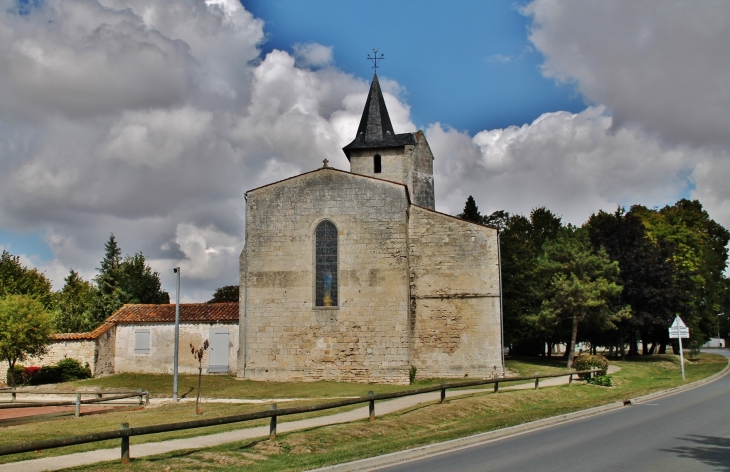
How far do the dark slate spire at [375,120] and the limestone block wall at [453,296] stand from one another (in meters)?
8.19

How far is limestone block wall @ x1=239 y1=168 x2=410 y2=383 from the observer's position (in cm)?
2748

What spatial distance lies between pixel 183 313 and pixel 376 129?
15464mm

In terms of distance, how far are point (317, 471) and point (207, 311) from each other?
22771 mm

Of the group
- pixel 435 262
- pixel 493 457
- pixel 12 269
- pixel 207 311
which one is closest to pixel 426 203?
pixel 435 262

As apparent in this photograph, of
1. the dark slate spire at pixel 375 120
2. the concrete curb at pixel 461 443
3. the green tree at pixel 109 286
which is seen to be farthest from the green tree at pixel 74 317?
the concrete curb at pixel 461 443

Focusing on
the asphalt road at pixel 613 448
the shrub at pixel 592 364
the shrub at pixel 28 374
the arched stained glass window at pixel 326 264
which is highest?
the arched stained glass window at pixel 326 264

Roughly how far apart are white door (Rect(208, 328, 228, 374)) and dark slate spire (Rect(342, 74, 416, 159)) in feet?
41.7

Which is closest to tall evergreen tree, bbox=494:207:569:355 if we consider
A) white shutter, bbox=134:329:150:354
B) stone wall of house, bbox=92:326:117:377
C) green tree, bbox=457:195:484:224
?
green tree, bbox=457:195:484:224

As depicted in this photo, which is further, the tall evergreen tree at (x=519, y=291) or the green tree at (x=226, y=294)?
the green tree at (x=226, y=294)

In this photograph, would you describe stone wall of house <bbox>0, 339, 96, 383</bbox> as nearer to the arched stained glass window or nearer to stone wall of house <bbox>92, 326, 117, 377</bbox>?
stone wall of house <bbox>92, 326, 117, 377</bbox>

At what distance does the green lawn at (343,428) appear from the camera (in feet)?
35.2

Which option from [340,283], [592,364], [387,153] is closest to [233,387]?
[340,283]

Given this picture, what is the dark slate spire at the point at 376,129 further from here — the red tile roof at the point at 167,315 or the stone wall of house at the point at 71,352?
the stone wall of house at the point at 71,352

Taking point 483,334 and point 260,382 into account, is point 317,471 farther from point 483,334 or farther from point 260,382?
point 483,334
